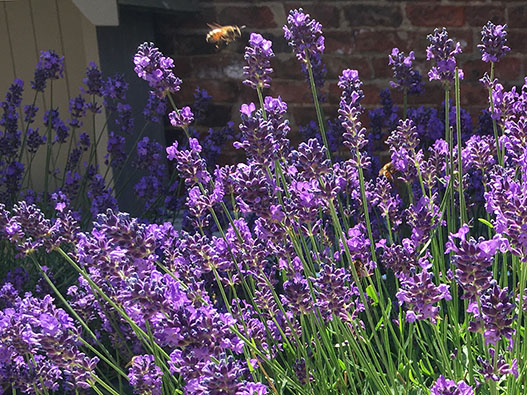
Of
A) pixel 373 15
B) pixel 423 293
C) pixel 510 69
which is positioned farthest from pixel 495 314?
pixel 373 15

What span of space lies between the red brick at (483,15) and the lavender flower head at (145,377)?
2.94 m

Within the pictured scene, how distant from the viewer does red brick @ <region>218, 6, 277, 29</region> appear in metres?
4.47

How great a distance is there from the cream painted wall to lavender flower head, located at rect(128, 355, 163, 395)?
8.57 feet

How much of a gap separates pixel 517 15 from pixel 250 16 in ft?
4.48

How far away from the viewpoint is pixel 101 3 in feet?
12.8

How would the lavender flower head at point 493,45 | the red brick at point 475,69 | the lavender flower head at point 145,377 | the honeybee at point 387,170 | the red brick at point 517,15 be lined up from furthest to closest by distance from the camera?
the red brick at point 475,69 → the red brick at point 517,15 → the honeybee at point 387,170 → the lavender flower head at point 493,45 → the lavender flower head at point 145,377

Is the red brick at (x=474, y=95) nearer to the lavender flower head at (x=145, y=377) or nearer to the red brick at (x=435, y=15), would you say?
the red brick at (x=435, y=15)

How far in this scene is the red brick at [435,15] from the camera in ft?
13.8

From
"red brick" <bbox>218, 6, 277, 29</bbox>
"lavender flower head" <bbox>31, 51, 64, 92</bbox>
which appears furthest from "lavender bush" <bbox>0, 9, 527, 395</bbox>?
"red brick" <bbox>218, 6, 277, 29</bbox>

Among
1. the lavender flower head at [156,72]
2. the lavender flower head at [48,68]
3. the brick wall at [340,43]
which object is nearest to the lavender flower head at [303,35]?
the lavender flower head at [156,72]

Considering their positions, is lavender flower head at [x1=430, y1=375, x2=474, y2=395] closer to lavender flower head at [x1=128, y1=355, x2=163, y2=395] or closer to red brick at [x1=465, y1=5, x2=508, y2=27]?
lavender flower head at [x1=128, y1=355, x2=163, y2=395]

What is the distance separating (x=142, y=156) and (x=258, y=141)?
6.56 ft

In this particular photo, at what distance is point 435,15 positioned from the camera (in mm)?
4230

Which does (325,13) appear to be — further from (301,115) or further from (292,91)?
(301,115)
